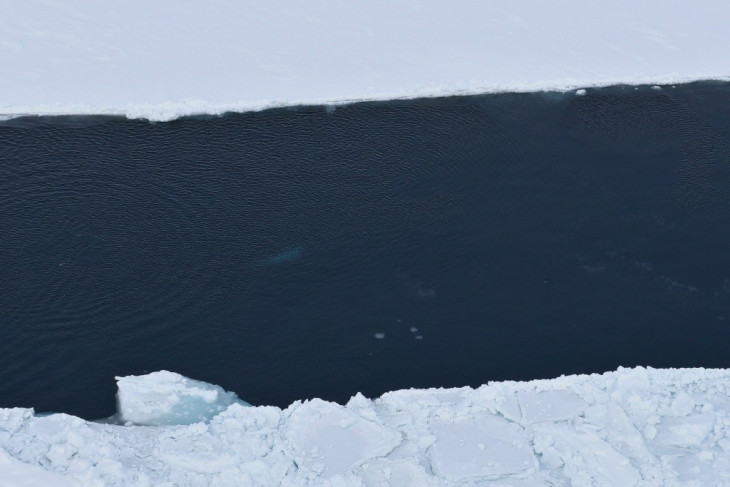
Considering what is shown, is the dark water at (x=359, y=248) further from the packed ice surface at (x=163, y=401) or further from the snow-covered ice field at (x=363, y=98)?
the snow-covered ice field at (x=363, y=98)

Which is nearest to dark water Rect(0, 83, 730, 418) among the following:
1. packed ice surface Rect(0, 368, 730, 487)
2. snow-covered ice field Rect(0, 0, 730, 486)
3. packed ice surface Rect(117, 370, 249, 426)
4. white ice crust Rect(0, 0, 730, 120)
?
packed ice surface Rect(117, 370, 249, 426)

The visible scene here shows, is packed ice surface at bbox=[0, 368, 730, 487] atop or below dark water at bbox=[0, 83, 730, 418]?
below

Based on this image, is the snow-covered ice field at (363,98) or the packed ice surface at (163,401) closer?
the snow-covered ice field at (363,98)

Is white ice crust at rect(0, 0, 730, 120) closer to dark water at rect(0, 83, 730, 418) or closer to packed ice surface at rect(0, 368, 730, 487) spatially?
dark water at rect(0, 83, 730, 418)

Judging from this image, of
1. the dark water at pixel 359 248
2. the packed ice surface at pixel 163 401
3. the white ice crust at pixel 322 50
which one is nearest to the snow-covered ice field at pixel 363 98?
the packed ice surface at pixel 163 401

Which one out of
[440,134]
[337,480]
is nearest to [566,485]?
[337,480]

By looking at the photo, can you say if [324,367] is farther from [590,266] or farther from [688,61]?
[688,61]

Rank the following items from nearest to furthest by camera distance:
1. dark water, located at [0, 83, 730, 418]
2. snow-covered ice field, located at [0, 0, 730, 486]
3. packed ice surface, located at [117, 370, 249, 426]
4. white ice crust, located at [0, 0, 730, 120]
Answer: snow-covered ice field, located at [0, 0, 730, 486] → packed ice surface, located at [117, 370, 249, 426] → dark water, located at [0, 83, 730, 418] → white ice crust, located at [0, 0, 730, 120]
